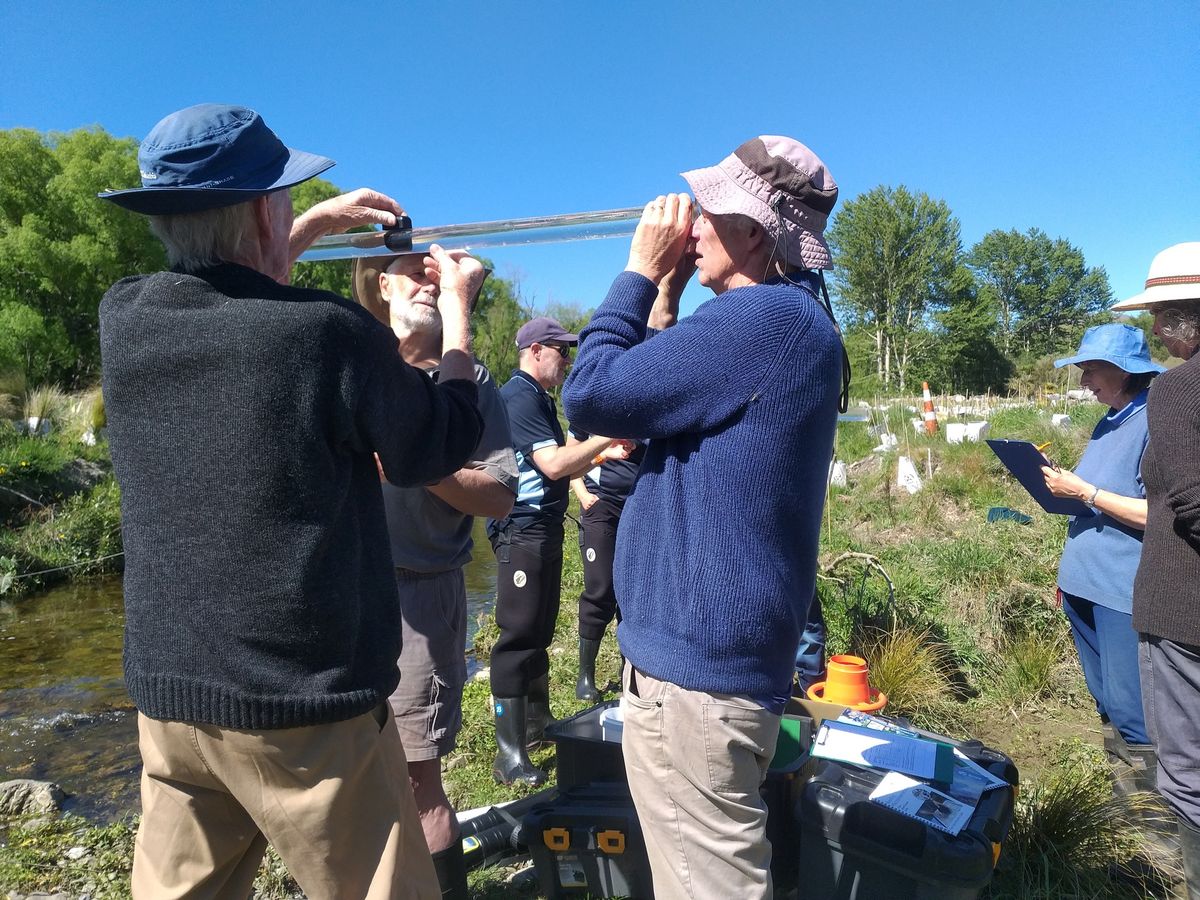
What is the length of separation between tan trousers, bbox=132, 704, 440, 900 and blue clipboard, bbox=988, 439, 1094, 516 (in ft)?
8.85

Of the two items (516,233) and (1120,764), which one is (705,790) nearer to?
(516,233)

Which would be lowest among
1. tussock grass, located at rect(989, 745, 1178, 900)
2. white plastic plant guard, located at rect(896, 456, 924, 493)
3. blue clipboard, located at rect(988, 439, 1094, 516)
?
tussock grass, located at rect(989, 745, 1178, 900)

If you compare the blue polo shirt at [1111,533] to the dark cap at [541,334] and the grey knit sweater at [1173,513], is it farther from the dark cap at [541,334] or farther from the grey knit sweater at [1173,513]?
the dark cap at [541,334]

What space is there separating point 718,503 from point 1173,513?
1.50m

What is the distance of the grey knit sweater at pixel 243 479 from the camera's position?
4.28 feet

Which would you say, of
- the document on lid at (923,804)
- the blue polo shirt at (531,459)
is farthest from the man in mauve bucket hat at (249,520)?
the blue polo shirt at (531,459)

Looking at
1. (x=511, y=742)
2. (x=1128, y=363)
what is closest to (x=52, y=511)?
(x=511, y=742)

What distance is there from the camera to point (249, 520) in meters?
1.32

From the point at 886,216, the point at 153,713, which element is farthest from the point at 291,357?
the point at 886,216

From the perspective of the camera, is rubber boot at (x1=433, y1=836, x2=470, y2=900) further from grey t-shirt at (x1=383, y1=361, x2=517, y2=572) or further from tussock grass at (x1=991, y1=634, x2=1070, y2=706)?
tussock grass at (x1=991, y1=634, x2=1070, y2=706)

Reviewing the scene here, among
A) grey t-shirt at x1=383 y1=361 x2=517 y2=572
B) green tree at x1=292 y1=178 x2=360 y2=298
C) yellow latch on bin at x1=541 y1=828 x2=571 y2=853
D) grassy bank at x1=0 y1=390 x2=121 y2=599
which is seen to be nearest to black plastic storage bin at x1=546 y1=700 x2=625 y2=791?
yellow latch on bin at x1=541 y1=828 x2=571 y2=853

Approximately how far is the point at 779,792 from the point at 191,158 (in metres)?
2.19

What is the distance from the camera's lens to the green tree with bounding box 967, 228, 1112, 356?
69.4 metres

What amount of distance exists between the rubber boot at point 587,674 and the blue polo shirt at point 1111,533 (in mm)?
2393
